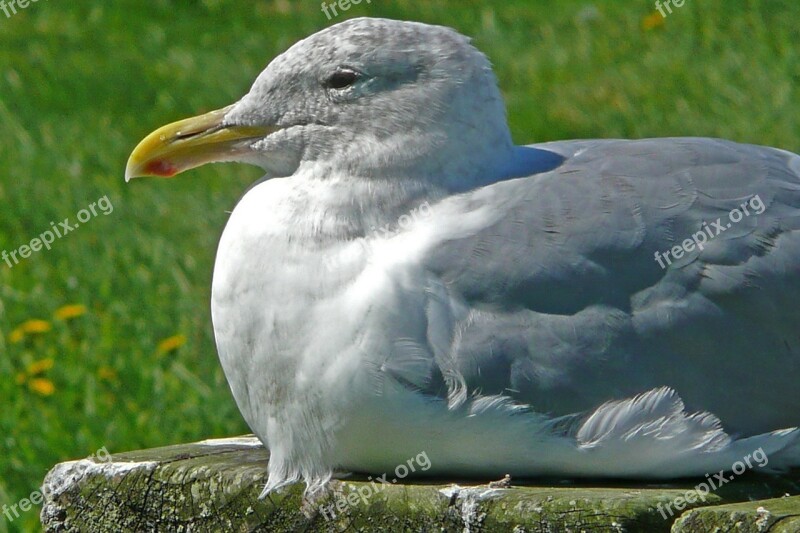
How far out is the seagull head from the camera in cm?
301

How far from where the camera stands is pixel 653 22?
314 inches

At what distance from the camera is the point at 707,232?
113 inches

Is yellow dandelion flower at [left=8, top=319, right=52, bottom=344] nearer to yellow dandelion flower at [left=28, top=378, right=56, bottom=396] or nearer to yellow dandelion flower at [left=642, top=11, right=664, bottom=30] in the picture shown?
yellow dandelion flower at [left=28, top=378, right=56, bottom=396]

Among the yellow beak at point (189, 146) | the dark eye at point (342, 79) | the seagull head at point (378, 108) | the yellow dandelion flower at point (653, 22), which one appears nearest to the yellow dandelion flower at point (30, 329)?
the yellow beak at point (189, 146)

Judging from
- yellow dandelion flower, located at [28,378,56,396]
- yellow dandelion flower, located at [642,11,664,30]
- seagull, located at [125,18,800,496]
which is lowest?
yellow dandelion flower, located at [642,11,664,30]

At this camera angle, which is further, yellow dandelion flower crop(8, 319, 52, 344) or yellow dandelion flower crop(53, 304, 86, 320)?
yellow dandelion flower crop(53, 304, 86, 320)

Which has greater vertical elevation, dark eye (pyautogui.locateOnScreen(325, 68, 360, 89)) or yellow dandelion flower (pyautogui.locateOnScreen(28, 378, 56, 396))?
dark eye (pyautogui.locateOnScreen(325, 68, 360, 89))

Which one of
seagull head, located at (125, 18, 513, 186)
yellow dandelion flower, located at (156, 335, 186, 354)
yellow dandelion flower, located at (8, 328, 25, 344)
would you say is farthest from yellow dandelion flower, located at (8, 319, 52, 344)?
seagull head, located at (125, 18, 513, 186)

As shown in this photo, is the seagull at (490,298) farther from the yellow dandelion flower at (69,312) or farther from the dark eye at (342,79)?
the yellow dandelion flower at (69,312)

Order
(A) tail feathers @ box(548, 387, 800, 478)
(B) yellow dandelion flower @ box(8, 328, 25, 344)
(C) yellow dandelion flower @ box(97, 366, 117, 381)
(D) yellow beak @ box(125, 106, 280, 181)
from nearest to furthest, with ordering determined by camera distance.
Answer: (A) tail feathers @ box(548, 387, 800, 478), (D) yellow beak @ box(125, 106, 280, 181), (C) yellow dandelion flower @ box(97, 366, 117, 381), (B) yellow dandelion flower @ box(8, 328, 25, 344)

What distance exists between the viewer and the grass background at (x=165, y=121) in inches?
199

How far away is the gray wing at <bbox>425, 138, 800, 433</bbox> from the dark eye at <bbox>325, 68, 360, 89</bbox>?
1.28 feet

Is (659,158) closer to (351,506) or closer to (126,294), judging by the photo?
(351,506)

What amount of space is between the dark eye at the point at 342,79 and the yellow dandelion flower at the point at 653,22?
5230mm
